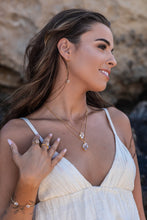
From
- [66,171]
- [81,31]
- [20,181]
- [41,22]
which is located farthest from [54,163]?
[41,22]

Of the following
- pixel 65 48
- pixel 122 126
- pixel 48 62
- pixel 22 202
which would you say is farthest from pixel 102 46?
pixel 22 202

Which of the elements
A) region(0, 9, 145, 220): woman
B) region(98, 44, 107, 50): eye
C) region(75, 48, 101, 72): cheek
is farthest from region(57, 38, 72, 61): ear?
region(98, 44, 107, 50): eye

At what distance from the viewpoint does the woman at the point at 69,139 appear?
221 centimetres

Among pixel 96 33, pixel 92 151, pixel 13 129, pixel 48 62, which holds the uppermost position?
pixel 96 33

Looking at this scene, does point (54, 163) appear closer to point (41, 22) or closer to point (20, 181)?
point (20, 181)

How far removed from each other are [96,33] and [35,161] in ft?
3.23

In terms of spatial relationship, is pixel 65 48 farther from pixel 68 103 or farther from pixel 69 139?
pixel 69 139

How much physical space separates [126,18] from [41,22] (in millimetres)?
936

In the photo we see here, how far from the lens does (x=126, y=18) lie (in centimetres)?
411

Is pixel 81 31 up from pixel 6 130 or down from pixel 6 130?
up

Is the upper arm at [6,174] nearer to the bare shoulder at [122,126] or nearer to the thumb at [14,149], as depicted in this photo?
the thumb at [14,149]

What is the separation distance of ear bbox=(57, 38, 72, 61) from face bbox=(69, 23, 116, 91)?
0.12ft

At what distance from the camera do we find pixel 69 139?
2475 millimetres

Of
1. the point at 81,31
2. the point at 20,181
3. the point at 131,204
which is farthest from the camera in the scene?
the point at 81,31
